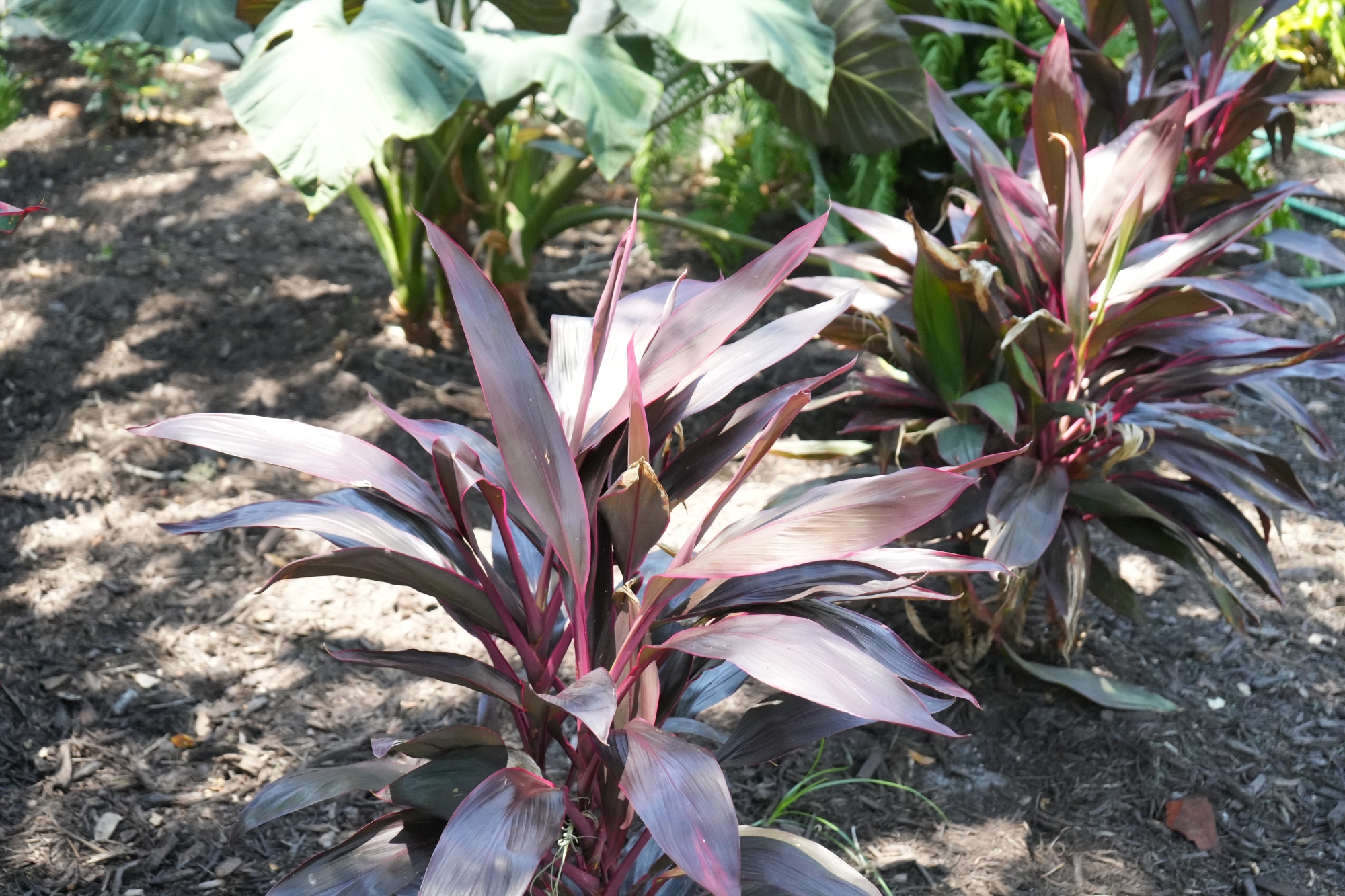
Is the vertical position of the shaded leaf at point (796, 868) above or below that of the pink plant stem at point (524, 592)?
below

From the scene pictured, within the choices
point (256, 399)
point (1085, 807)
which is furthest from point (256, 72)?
point (1085, 807)

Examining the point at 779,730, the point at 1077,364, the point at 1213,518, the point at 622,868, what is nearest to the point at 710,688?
the point at 779,730

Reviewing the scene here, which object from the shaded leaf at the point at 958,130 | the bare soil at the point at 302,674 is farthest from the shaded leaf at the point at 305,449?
the shaded leaf at the point at 958,130

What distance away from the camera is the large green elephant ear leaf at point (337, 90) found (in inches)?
74.2

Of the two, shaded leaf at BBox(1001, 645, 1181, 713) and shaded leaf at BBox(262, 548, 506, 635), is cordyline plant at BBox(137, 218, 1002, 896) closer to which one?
shaded leaf at BBox(262, 548, 506, 635)

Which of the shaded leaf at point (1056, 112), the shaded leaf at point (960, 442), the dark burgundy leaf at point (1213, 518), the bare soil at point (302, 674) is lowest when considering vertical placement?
the bare soil at point (302, 674)

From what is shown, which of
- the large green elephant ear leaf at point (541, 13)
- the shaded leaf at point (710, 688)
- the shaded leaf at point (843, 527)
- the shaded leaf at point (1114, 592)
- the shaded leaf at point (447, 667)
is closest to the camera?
the shaded leaf at point (843, 527)

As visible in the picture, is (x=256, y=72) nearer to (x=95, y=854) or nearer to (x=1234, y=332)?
(x=95, y=854)

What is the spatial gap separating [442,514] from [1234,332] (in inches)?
54.9

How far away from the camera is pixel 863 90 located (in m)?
2.87

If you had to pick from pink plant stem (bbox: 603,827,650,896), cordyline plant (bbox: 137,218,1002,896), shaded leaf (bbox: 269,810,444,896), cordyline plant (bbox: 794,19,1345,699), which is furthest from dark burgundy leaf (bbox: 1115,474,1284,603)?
shaded leaf (bbox: 269,810,444,896)

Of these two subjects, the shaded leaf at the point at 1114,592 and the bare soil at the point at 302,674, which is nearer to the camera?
the bare soil at the point at 302,674

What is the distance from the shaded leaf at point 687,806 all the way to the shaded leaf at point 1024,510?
0.75 metres

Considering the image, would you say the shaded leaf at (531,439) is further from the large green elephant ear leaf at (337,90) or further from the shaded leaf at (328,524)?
the large green elephant ear leaf at (337,90)
